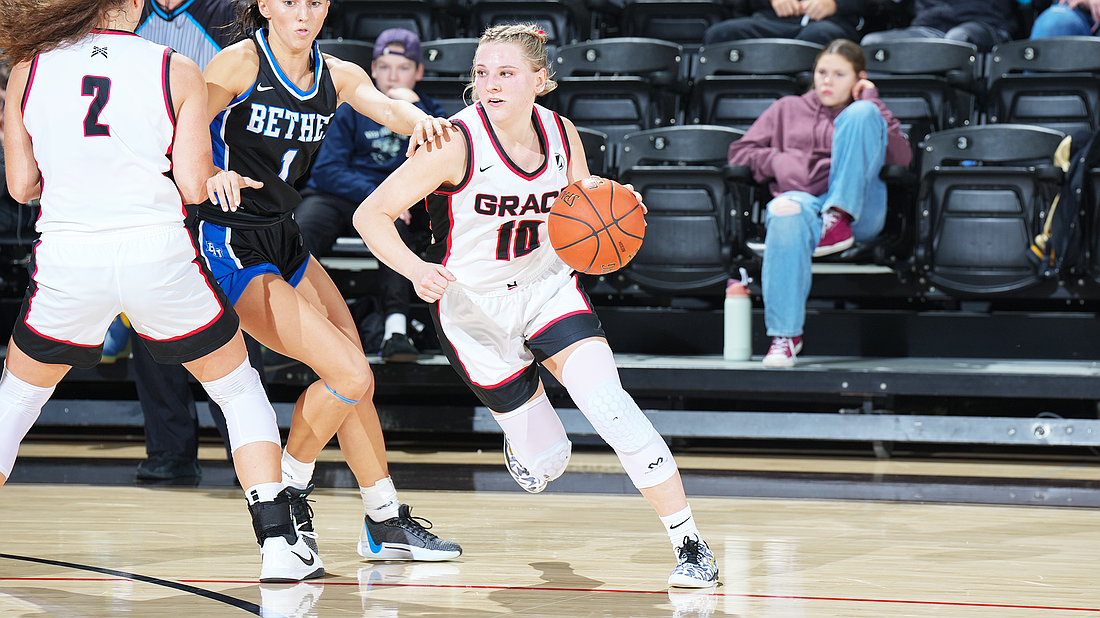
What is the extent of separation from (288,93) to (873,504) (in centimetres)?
251

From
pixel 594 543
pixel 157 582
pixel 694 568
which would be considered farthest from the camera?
pixel 594 543

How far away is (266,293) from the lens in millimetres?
2979

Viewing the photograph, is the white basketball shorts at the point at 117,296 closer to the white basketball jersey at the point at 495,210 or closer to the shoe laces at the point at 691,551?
the white basketball jersey at the point at 495,210

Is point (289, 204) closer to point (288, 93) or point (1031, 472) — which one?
point (288, 93)

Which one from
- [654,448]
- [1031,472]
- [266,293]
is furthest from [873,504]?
[266,293]

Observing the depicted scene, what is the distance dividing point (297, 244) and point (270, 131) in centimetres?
36

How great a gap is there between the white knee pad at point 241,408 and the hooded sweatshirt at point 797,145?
3.14 metres

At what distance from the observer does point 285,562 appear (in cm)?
282

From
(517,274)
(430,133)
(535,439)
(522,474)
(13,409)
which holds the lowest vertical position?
(522,474)

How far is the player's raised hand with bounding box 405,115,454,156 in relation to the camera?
9.37 feet

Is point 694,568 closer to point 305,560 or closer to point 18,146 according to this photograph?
point 305,560

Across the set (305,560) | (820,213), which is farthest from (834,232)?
(305,560)

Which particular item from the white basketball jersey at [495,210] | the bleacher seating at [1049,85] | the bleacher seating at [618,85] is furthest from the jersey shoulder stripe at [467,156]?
the bleacher seating at [1049,85]

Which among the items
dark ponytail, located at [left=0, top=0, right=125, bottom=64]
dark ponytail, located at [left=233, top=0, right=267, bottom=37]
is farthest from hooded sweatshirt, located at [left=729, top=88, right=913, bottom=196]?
dark ponytail, located at [left=0, top=0, right=125, bottom=64]
